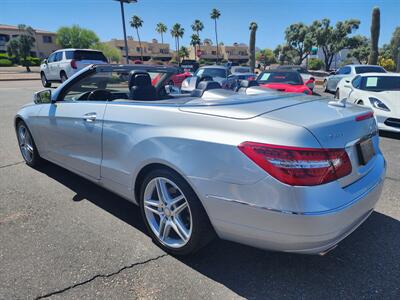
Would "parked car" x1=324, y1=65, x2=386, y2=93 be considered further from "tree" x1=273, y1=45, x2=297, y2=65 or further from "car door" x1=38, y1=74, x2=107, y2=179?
"tree" x1=273, y1=45, x2=297, y2=65

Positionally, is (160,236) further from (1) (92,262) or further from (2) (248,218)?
(2) (248,218)

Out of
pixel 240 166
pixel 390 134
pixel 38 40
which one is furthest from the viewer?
pixel 38 40

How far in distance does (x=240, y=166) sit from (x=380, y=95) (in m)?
6.26

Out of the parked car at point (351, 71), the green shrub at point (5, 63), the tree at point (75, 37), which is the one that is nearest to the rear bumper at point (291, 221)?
the parked car at point (351, 71)

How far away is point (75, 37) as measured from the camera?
64.3 metres

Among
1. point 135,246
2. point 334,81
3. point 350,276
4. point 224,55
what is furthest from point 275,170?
point 224,55

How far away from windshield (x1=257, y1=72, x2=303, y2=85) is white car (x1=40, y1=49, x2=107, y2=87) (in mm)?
8789

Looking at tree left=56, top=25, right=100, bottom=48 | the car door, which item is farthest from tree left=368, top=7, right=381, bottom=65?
tree left=56, top=25, right=100, bottom=48

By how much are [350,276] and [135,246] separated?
175 centimetres

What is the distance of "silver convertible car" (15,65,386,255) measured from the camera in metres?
2.01

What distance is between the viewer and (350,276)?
2.45 metres

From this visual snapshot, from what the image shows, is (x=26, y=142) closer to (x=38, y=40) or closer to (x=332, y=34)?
(x=332, y=34)

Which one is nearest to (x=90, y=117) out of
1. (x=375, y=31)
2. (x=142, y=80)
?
(x=142, y=80)

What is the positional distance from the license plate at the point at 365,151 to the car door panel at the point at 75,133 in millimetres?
2232
